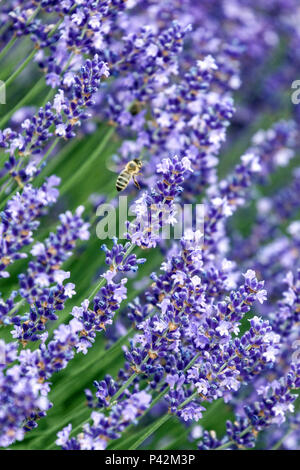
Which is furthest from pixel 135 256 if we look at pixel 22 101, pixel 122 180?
pixel 22 101

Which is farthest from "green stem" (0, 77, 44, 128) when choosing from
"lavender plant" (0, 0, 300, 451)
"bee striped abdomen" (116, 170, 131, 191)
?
"bee striped abdomen" (116, 170, 131, 191)

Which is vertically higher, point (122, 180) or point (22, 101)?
point (22, 101)

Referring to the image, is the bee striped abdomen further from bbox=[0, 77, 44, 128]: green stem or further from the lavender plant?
bbox=[0, 77, 44, 128]: green stem

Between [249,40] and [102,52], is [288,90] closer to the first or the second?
[249,40]

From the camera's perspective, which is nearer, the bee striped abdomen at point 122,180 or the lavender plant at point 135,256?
the lavender plant at point 135,256

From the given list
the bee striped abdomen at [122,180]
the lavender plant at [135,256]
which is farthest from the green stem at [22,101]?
the bee striped abdomen at [122,180]

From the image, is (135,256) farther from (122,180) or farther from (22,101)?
(22,101)

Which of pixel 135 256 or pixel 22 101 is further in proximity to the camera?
pixel 22 101

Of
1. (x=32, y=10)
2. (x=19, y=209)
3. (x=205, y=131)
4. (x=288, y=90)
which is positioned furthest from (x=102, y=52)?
(x=288, y=90)

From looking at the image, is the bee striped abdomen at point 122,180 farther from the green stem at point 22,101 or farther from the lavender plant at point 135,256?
the green stem at point 22,101
